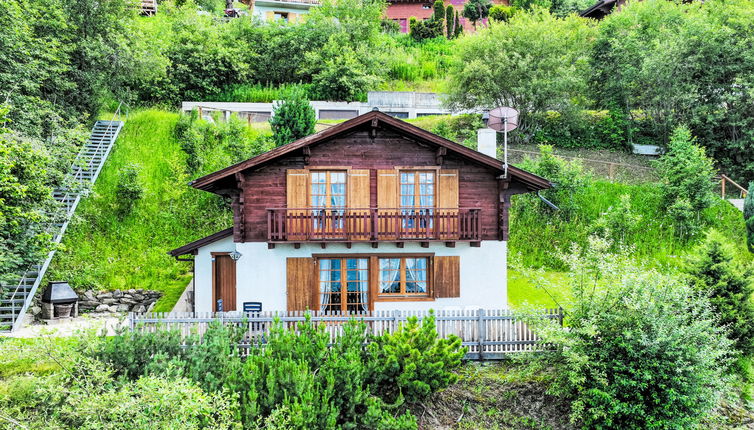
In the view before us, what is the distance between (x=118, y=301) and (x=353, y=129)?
35.4 feet

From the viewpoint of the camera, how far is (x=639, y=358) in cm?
1148

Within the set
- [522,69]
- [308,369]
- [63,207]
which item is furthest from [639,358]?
[63,207]

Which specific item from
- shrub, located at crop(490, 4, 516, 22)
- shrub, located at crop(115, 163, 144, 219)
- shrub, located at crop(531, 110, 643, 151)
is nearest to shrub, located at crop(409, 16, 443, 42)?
shrub, located at crop(490, 4, 516, 22)

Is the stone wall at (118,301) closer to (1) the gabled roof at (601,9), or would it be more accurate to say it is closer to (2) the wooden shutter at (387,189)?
(2) the wooden shutter at (387,189)

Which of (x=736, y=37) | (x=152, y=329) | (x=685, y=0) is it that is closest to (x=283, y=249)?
(x=152, y=329)

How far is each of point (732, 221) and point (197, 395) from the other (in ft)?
79.9

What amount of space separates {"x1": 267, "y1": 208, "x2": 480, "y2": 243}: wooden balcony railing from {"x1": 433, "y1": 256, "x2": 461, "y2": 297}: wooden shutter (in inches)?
31.9

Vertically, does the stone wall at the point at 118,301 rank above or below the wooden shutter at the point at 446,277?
below

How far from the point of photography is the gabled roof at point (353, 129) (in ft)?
50.6

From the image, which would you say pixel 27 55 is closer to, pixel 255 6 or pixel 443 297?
pixel 443 297

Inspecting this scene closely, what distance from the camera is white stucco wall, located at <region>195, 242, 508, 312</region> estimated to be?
51.9 ft

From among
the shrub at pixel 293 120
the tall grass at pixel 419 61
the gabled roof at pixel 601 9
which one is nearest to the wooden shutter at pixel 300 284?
the shrub at pixel 293 120

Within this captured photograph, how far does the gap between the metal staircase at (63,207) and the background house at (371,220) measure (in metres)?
6.31

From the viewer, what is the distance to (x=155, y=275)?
800 inches
